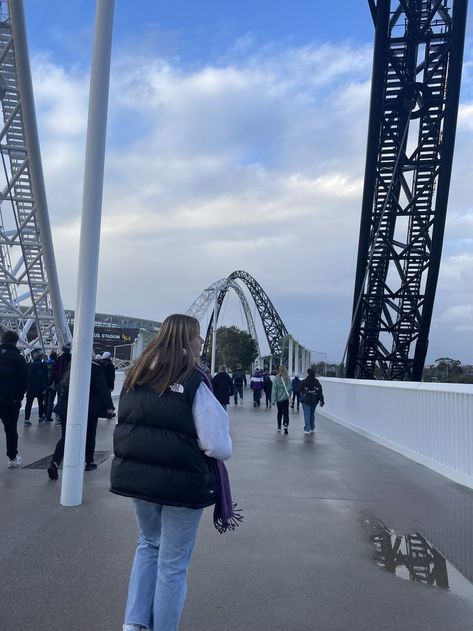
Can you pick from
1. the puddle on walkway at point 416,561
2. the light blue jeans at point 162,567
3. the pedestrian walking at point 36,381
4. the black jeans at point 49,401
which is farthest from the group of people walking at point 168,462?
the pedestrian walking at point 36,381

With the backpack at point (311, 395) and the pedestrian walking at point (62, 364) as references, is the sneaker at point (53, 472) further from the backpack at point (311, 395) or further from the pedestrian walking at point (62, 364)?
the backpack at point (311, 395)

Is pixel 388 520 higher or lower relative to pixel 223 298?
lower

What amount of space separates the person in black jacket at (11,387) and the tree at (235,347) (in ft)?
205

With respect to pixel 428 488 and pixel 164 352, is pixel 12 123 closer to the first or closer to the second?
pixel 428 488

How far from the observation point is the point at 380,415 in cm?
1204

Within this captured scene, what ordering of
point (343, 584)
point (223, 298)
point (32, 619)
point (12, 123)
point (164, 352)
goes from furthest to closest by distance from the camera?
1. point (223, 298)
2. point (12, 123)
3. point (343, 584)
4. point (32, 619)
5. point (164, 352)

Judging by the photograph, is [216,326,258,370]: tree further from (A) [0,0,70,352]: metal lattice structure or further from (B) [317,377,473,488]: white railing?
(B) [317,377,473,488]: white railing

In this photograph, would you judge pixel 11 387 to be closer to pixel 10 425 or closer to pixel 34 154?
pixel 10 425

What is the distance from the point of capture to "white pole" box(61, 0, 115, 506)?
625 cm

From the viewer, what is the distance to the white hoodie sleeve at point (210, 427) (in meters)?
2.91

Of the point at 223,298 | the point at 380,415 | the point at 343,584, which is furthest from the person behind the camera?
the point at 223,298

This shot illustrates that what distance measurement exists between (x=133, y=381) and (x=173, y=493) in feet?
2.01

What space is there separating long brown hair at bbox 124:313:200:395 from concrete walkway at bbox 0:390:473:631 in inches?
58.8

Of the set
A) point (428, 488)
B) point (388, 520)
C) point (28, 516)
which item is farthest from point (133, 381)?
point (428, 488)
